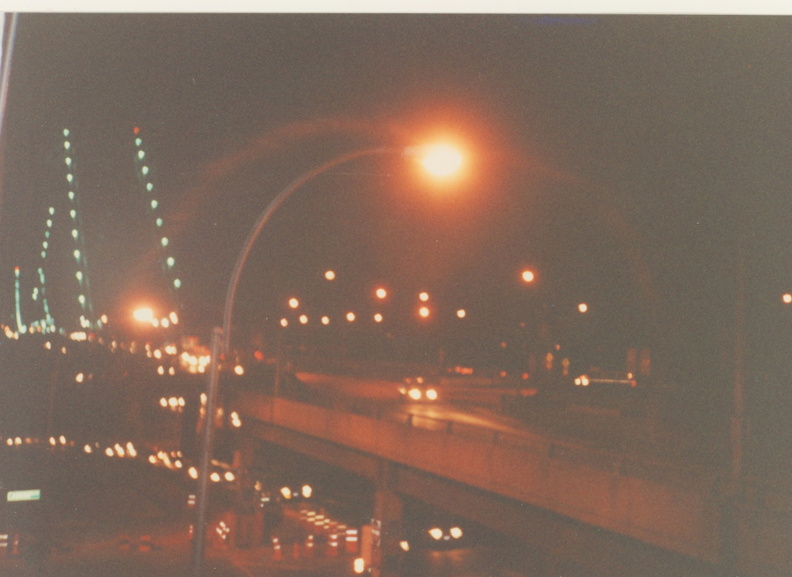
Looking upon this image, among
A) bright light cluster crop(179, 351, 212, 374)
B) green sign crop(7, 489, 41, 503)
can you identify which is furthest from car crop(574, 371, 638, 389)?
green sign crop(7, 489, 41, 503)

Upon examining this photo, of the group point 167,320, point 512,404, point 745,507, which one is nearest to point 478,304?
point 512,404

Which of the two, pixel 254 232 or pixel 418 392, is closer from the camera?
pixel 254 232

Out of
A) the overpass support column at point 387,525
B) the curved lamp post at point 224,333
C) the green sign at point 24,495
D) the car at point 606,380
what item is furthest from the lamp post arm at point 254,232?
the car at point 606,380

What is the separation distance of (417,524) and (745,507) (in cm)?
2355

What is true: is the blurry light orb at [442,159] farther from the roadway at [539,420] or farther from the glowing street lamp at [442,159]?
the roadway at [539,420]

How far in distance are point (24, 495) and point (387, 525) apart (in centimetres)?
1591

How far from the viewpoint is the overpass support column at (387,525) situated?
95.7 feet

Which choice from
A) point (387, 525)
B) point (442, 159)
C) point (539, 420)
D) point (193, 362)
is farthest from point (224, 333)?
point (193, 362)

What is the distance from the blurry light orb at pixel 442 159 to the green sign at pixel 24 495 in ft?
39.2

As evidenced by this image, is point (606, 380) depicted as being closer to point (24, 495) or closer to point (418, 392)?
point (418, 392)

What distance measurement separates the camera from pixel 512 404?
40.8 meters

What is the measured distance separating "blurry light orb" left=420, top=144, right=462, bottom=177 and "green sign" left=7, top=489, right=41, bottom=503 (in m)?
12.0

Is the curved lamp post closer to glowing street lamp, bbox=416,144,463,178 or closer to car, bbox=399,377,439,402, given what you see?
glowing street lamp, bbox=416,144,463,178

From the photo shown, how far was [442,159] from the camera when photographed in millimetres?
9523
